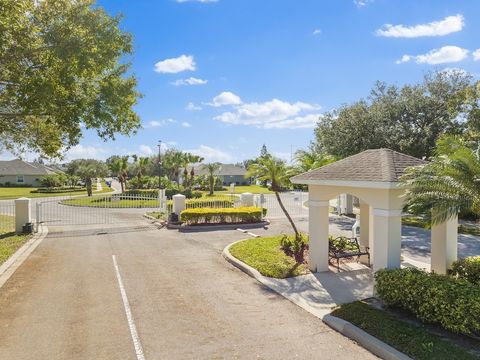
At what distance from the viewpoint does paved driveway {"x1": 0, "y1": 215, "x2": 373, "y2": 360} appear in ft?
22.3

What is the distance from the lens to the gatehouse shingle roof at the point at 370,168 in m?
9.22

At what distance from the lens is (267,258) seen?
43.1ft

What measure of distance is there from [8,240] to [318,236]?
13671mm

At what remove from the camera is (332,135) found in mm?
27281

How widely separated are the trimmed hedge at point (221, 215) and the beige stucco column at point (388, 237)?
12.8m

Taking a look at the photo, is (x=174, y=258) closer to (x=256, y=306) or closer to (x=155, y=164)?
(x=256, y=306)

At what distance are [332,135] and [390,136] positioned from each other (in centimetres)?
384

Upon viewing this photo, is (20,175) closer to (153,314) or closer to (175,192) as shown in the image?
(175,192)

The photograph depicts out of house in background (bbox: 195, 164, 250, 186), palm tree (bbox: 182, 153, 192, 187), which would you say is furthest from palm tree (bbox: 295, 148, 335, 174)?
house in background (bbox: 195, 164, 250, 186)

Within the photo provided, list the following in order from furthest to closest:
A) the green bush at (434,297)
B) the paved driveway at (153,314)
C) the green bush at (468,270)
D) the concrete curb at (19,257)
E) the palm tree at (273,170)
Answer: the palm tree at (273,170)
the concrete curb at (19,257)
the green bush at (468,270)
the paved driveway at (153,314)
the green bush at (434,297)

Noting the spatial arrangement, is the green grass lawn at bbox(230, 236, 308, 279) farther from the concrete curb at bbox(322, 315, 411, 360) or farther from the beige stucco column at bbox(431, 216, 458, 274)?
the beige stucco column at bbox(431, 216, 458, 274)

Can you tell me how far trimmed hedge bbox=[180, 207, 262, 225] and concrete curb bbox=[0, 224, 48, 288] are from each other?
23.0ft

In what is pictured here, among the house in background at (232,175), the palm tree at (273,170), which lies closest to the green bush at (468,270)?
the palm tree at (273,170)

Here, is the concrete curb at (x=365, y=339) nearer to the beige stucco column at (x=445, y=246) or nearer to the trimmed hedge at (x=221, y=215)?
the beige stucco column at (x=445, y=246)
